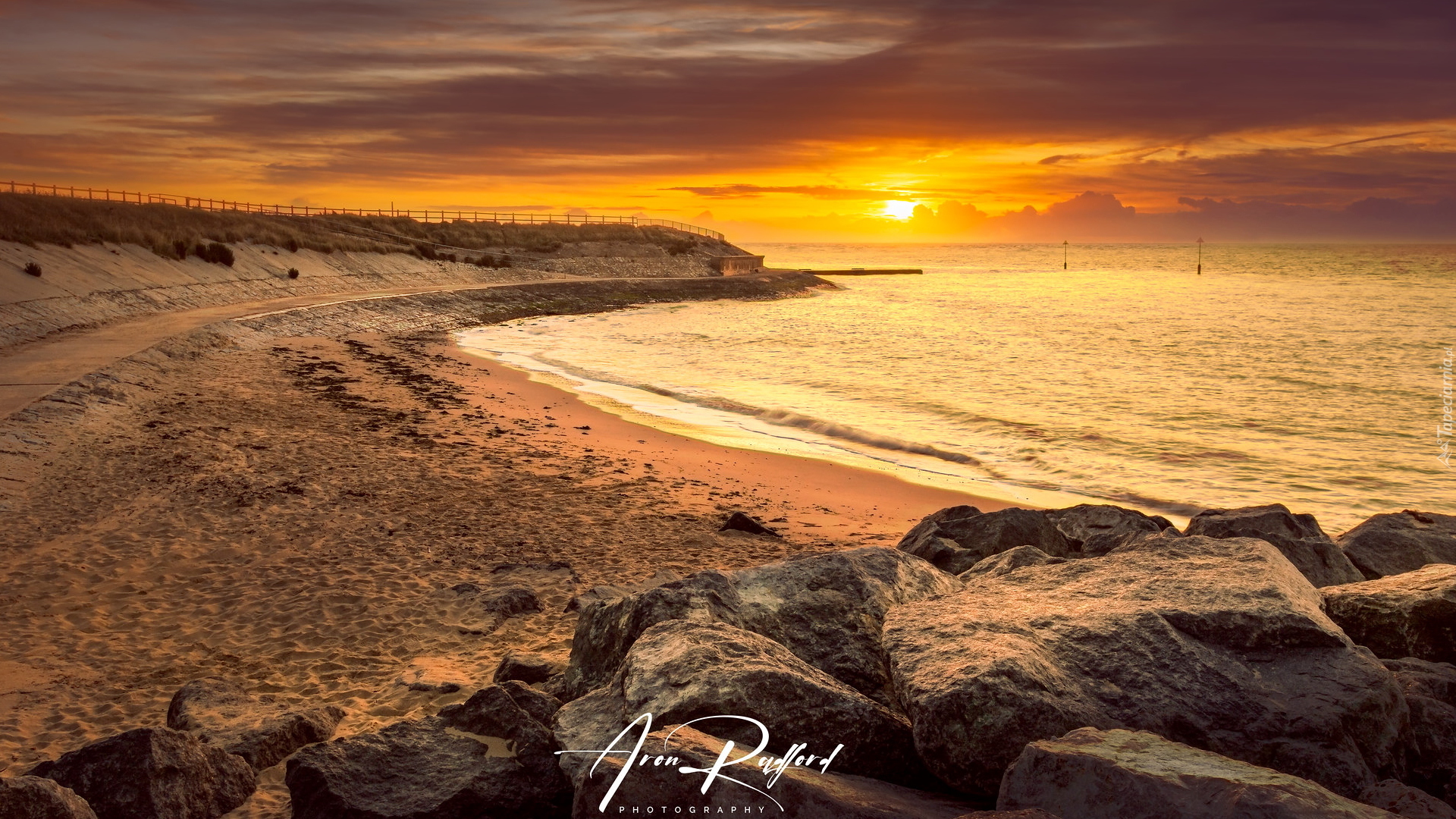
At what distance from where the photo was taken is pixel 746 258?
91688mm

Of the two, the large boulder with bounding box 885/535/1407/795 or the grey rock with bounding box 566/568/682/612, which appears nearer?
the large boulder with bounding box 885/535/1407/795

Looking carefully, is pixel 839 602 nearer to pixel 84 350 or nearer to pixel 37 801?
pixel 37 801

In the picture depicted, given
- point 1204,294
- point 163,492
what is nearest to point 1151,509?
point 163,492

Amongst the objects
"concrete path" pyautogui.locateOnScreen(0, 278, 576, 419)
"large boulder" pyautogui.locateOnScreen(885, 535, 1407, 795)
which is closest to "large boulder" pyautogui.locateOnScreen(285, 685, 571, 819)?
"large boulder" pyautogui.locateOnScreen(885, 535, 1407, 795)

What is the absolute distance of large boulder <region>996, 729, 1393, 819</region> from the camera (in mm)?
3324

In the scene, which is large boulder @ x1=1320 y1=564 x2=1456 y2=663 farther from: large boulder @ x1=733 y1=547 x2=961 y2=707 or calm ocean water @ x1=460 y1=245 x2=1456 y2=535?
calm ocean water @ x1=460 y1=245 x2=1456 y2=535

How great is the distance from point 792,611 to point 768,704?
4.44 feet

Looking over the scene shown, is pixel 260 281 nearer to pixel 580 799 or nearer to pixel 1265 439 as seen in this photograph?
pixel 1265 439

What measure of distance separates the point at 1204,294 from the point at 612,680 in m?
89.3

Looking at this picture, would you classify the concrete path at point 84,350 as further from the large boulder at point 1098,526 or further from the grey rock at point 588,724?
the large boulder at point 1098,526

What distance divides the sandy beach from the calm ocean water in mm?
2987

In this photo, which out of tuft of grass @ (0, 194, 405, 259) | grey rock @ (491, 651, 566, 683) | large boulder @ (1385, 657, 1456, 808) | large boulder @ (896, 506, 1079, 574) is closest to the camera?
large boulder @ (1385, 657, 1456, 808)

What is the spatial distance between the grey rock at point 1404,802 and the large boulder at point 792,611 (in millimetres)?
2204

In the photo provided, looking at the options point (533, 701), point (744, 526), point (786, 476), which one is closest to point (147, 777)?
point (533, 701)
